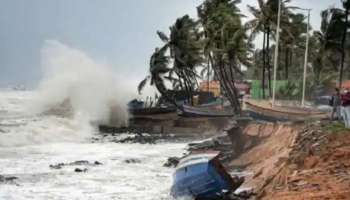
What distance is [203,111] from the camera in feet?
166

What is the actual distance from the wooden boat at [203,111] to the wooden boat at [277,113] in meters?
13.3

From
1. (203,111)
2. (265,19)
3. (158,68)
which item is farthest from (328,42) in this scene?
(158,68)

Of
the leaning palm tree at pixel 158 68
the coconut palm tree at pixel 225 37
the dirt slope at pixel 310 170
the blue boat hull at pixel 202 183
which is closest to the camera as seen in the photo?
the dirt slope at pixel 310 170

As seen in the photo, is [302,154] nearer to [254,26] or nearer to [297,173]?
[297,173]

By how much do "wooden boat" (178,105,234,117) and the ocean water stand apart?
9.20 m

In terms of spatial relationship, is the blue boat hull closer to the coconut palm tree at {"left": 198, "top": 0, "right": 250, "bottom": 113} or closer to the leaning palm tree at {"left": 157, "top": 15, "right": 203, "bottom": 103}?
the coconut palm tree at {"left": 198, "top": 0, "right": 250, "bottom": 113}

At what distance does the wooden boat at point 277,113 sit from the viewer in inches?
1293

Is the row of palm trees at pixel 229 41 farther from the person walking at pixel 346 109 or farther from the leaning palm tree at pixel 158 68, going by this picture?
the person walking at pixel 346 109

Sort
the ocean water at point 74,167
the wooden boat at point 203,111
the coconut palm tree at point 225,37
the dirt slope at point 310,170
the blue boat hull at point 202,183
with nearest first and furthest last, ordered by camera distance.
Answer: the dirt slope at point 310,170 < the blue boat hull at point 202,183 < the ocean water at point 74,167 < the coconut palm tree at point 225,37 < the wooden boat at point 203,111

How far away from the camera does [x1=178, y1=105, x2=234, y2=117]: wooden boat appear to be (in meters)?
49.4

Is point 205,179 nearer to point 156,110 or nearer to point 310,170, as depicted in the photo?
point 310,170

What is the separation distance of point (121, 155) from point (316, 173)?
1870 cm

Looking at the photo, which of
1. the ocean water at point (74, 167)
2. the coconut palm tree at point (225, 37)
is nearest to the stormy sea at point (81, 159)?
the ocean water at point (74, 167)

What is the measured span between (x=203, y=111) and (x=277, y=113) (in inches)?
667
